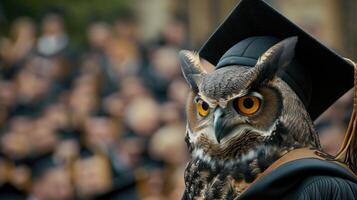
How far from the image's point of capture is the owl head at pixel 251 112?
4.62m

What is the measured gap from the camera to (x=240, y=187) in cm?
462

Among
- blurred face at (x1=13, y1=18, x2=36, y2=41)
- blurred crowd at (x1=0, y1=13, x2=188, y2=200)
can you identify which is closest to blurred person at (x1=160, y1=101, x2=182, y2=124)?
blurred crowd at (x1=0, y1=13, x2=188, y2=200)

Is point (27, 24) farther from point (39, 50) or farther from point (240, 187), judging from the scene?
point (240, 187)

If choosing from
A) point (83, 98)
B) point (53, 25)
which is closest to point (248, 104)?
point (83, 98)

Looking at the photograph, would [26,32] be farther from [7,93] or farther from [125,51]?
[125,51]

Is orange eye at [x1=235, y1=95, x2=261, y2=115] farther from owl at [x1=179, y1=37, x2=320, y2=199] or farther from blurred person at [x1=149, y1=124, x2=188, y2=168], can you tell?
blurred person at [x1=149, y1=124, x2=188, y2=168]

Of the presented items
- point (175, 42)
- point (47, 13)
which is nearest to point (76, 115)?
point (175, 42)

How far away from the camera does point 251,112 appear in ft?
15.2

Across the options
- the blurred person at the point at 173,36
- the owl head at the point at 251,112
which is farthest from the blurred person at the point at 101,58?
the owl head at the point at 251,112

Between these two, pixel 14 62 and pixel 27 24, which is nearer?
pixel 14 62

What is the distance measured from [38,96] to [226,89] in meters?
13.6

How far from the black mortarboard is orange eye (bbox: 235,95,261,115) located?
18cm

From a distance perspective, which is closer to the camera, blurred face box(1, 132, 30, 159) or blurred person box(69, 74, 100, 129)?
blurred face box(1, 132, 30, 159)

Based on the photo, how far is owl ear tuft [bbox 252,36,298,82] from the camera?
15.3ft
